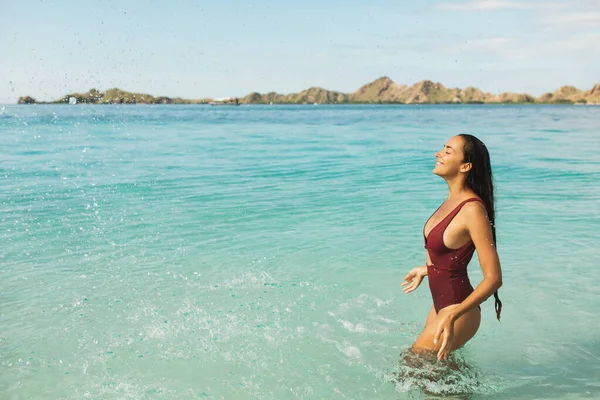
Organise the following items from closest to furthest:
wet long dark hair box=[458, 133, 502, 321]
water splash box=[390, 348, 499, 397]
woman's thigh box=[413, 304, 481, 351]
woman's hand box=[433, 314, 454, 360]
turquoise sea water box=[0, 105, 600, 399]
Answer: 1. woman's hand box=[433, 314, 454, 360]
2. wet long dark hair box=[458, 133, 502, 321]
3. woman's thigh box=[413, 304, 481, 351]
4. water splash box=[390, 348, 499, 397]
5. turquoise sea water box=[0, 105, 600, 399]

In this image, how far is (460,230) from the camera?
12.9 ft

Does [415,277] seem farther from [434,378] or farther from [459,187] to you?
[459,187]

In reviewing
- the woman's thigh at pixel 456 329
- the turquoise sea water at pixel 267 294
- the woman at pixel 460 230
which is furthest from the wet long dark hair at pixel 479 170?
the turquoise sea water at pixel 267 294

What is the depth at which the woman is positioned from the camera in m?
3.86

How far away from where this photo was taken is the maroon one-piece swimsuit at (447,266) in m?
4.02

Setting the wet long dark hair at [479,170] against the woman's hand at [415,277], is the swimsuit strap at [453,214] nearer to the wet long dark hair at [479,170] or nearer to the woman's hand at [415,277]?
the wet long dark hair at [479,170]

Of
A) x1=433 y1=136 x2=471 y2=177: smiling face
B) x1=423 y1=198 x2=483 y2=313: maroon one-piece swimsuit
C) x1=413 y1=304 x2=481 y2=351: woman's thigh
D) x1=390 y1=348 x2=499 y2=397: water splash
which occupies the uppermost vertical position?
x1=433 y1=136 x2=471 y2=177: smiling face

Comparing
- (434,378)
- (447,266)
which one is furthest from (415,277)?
(434,378)

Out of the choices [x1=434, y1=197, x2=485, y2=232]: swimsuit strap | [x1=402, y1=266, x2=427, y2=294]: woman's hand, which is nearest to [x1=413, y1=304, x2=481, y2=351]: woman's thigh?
[x1=402, y1=266, x2=427, y2=294]: woman's hand

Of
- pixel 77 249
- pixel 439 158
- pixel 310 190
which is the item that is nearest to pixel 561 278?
pixel 439 158

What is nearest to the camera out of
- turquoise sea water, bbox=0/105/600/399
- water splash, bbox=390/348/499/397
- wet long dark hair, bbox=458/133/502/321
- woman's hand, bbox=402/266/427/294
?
wet long dark hair, bbox=458/133/502/321

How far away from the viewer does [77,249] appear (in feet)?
31.3

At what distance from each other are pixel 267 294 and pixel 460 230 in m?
3.84

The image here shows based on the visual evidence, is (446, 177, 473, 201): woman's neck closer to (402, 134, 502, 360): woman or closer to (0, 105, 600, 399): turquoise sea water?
(402, 134, 502, 360): woman
